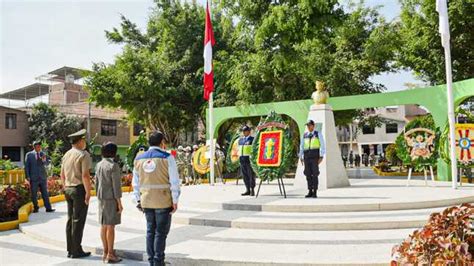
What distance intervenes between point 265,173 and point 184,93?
15.5m

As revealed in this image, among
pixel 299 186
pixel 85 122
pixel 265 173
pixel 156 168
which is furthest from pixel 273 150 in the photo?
pixel 85 122

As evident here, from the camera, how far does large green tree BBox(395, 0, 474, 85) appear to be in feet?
59.8

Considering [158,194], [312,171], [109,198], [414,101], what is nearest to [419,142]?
[414,101]

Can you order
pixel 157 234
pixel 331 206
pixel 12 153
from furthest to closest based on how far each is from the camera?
1. pixel 12 153
2. pixel 331 206
3. pixel 157 234

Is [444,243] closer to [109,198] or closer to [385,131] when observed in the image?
[109,198]

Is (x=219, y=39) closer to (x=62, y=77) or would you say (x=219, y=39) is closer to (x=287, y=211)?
(x=287, y=211)

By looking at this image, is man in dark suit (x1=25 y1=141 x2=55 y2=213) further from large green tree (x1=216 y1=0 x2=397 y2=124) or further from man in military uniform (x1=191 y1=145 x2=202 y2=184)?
large green tree (x1=216 y1=0 x2=397 y2=124)

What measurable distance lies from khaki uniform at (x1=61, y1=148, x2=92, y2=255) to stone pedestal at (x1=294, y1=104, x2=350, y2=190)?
6971 millimetres

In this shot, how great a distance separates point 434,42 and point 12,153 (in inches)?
1330

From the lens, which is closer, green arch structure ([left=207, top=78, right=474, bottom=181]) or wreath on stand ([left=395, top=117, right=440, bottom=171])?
wreath on stand ([left=395, top=117, right=440, bottom=171])

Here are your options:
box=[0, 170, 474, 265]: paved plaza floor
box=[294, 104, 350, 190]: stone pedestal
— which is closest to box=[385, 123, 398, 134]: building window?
box=[294, 104, 350, 190]: stone pedestal

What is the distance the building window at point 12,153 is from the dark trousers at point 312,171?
33.0 meters

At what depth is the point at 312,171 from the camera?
9773 millimetres

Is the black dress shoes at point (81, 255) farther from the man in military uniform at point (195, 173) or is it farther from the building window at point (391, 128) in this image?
the building window at point (391, 128)
